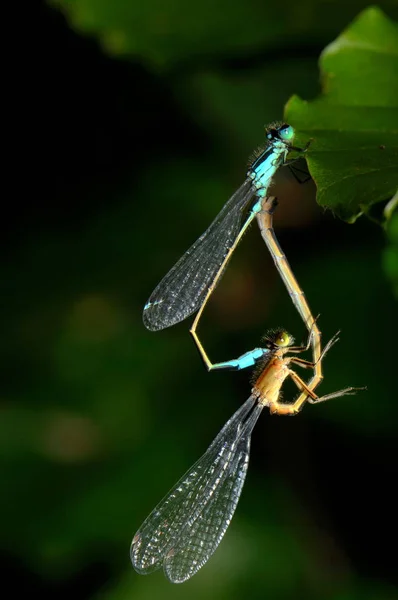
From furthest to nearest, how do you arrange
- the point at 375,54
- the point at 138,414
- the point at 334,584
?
the point at 138,414, the point at 334,584, the point at 375,54

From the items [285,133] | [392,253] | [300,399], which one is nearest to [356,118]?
[392,253]

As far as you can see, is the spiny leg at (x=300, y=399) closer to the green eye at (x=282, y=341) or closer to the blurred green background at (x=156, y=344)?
the green eye at (x=282, y=341)

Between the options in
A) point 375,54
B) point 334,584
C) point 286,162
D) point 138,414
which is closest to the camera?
point 375,54

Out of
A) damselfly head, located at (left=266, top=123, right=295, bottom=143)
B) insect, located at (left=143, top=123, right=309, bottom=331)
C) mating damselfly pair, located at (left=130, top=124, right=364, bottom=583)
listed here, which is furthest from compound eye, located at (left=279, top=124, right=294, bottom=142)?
insect, located at (left=143, top=123, right=309, bottom=331)

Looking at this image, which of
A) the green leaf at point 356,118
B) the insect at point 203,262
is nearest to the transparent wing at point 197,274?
the insect at point 203,262

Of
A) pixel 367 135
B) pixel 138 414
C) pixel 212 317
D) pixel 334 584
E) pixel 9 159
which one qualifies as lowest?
pixel 334 584

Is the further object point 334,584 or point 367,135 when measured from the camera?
point 334,584

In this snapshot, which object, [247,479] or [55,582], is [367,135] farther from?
[55,582]

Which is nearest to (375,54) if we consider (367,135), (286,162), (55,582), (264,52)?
(367,135)
